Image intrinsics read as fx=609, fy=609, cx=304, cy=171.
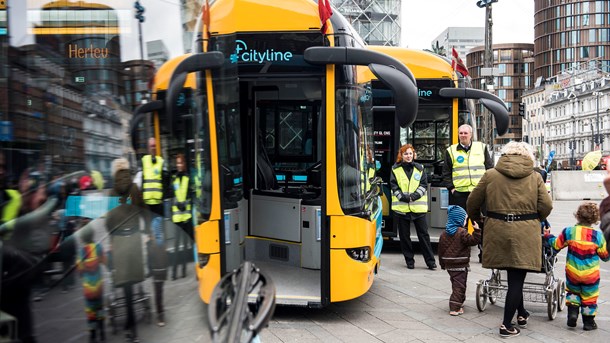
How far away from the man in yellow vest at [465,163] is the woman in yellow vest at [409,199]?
1.55ft

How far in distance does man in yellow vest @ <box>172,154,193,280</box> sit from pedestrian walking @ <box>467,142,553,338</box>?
14.3 feet

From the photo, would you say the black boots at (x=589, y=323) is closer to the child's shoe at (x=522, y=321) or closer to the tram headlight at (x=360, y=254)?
the child's shoe at (x=522, y=321)

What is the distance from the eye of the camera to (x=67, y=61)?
1.23 metres

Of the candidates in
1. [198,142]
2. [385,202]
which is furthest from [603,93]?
[198,142]

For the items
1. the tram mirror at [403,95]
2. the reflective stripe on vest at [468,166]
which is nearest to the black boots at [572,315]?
the tram mirror at [403,95]

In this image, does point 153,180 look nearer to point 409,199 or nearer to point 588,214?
point 588,214

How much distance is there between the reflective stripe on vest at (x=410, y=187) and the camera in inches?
359

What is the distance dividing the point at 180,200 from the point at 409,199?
787 centimetres

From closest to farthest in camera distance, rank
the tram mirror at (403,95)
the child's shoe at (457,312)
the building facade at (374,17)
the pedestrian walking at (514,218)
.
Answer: the tram mirror at (403,95) → the pedestrian walking at (514,218) → the child's shoe at (457,312) → the building facade at (374,17)

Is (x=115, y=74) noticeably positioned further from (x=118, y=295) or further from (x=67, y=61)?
(x=118, y=295)

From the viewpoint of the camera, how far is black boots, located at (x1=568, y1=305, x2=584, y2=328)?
19.3 ft

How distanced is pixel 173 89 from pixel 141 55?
157 millimetres

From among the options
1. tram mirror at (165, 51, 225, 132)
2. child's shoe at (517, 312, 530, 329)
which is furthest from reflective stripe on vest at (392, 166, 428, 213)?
tram mirror at (165, 51, 225, 132)

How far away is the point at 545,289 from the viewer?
20.3 feet
